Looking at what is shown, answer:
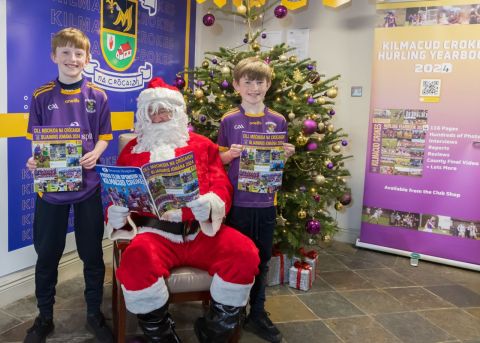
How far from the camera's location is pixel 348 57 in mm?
3916

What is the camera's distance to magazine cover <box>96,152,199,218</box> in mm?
1802

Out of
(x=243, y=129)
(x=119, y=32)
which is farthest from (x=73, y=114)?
(x=119, y=32)

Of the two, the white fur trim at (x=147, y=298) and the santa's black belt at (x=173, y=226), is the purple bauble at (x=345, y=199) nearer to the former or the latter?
the santa's black belt at (x=173, y=226)

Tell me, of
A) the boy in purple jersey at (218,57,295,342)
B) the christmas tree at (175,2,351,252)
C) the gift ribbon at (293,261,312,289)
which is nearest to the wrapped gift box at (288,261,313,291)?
the gift ribbon at (293,261,312,289)

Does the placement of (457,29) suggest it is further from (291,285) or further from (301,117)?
(291,285)

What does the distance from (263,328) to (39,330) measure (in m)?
1.14

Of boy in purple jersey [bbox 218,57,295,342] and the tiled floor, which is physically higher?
boy in purple jersey [bbox 218,57,295,342]

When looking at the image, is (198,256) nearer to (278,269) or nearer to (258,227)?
(258,227)

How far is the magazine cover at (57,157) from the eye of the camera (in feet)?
6.44

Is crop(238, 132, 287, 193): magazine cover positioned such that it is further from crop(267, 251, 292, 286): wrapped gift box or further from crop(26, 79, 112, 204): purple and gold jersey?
crop(267, 251, 292, 286): wrapped gift box

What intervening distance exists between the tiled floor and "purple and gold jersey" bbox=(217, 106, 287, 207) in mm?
746

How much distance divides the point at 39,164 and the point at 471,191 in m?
3.02

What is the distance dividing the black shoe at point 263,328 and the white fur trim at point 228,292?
0.51m

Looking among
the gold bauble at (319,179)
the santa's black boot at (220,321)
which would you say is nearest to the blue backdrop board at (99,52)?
the santa's black boot at (220,321)
